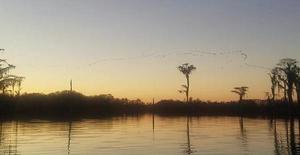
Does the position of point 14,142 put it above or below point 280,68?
below

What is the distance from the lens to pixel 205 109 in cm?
13700

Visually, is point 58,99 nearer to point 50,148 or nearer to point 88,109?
point 88,109

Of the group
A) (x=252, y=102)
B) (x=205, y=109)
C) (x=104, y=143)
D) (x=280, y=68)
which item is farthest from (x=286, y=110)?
(x=104, y=143)

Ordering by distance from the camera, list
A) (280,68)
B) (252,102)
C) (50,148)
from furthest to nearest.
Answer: (252,102) → (280,68) → (50,148)

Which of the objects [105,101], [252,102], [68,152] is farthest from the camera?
[105,101]

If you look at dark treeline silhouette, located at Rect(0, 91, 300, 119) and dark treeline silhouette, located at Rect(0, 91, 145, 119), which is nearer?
dark treeline silhouette, located at Rect(0, 91, 300, 119)

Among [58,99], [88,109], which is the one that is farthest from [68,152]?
[88,109]

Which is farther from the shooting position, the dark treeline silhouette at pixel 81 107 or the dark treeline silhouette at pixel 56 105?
the dark treeline silhouette at pixel 56 105

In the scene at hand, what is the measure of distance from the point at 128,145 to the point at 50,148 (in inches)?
198

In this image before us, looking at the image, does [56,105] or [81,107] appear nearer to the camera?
[56,105]

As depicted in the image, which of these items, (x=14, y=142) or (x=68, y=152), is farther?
(x=14, y=142)

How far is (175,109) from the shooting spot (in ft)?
447

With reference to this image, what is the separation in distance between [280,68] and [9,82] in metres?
51.7

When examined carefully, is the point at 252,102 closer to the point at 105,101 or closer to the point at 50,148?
the point at 105,101
